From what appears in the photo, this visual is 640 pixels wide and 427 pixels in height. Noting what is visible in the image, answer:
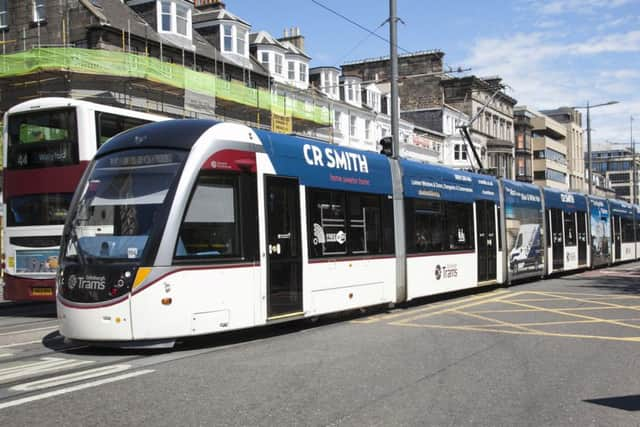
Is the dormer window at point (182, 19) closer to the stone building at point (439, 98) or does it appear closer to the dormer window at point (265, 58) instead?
the dormer window at point (265, 58)

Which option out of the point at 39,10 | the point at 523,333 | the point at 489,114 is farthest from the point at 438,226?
the point at 489,114

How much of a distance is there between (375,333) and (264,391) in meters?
4.17

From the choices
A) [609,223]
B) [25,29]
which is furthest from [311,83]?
[609,223]

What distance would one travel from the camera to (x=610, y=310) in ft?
44.9

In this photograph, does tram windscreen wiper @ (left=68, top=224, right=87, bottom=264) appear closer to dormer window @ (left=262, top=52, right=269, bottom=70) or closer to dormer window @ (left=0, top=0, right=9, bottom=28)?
dormer window @ (left=0, top=0, right=9, bottom=28)

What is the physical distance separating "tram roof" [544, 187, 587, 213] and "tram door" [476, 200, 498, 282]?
5664 mm

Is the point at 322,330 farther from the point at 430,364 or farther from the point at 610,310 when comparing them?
the point at 610,310

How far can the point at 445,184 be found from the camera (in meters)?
16.3

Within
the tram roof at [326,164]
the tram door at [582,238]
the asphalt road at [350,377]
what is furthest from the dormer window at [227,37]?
the asphalt road at [350,377]

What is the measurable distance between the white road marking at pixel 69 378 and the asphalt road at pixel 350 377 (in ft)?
0.06

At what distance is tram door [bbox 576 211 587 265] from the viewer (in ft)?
88.9

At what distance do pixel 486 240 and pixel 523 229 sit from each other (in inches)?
136

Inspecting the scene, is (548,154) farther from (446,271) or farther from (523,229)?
(446,271)

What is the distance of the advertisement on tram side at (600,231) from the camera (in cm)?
2914
